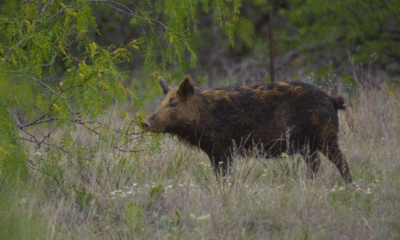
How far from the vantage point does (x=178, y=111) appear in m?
4.27

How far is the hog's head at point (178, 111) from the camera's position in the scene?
4.19 meters

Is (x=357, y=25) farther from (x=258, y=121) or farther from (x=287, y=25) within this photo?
(x=258, y=121)

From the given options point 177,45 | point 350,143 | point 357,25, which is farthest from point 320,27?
point 177,45

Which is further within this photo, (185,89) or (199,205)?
(185,89)

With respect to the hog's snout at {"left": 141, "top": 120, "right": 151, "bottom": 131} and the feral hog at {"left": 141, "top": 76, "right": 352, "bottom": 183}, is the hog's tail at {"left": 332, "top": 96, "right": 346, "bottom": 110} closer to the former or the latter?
the feral hog at {"left": 141, "top": 76, "right": 352, "bottom": 183}

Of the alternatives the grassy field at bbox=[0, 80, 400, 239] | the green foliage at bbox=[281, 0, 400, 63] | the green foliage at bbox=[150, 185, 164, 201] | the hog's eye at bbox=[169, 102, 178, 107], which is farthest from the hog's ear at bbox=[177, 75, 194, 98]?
the green foliage at bbox=[281, 0, 400, 63]

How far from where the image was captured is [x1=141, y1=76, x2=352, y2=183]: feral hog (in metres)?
4.34

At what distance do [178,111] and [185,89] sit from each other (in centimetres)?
25

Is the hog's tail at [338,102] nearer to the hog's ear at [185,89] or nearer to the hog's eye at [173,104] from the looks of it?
the hog's ear at [185,89]

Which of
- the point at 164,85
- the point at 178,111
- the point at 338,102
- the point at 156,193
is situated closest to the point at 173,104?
the point at 178,111

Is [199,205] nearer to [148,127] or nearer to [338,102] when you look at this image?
[148,127]

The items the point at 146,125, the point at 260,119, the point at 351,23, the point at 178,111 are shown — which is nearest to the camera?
the point at 146,125

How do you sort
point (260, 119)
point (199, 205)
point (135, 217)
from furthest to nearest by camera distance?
point (260, 119) → point (199, 205) → point (135, 217)

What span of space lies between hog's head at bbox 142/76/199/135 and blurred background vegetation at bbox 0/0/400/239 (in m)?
0.20
